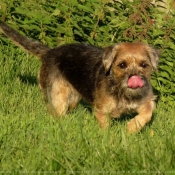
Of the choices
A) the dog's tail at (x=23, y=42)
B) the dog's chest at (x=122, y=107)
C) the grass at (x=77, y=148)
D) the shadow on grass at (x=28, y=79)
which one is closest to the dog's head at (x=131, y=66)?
the dog's chest at (x=122, y=107)

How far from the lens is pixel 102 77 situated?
7059mm

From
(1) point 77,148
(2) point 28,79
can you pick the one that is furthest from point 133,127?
(2) point 28,79

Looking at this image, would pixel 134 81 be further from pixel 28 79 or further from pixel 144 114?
pixel 28 79

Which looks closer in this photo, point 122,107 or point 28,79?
point 122,107

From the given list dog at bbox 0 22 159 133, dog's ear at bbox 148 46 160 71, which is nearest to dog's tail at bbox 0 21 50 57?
dog at bbox 0 22 159 133

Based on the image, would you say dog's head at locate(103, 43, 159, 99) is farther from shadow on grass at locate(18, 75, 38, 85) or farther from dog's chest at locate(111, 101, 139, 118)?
shadow on grass at locate(18, 75, 38, 85)

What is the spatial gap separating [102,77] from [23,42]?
1.59 m

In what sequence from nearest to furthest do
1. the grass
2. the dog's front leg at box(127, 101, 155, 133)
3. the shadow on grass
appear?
the grass, the dog's front leg at box(127, 101, 155, 133), the shadow on grass

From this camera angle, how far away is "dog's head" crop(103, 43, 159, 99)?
629 centimetres

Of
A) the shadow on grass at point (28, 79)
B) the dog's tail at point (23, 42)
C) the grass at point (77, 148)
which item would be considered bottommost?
the shadow on grass at point (28, 79)

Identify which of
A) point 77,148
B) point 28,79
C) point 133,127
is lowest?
point 28,79

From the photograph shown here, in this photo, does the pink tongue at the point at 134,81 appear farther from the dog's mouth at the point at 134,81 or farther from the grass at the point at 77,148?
the grass at the point at 77,148

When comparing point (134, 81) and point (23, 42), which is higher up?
point (134, 81)

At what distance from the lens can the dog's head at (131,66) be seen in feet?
20.6
